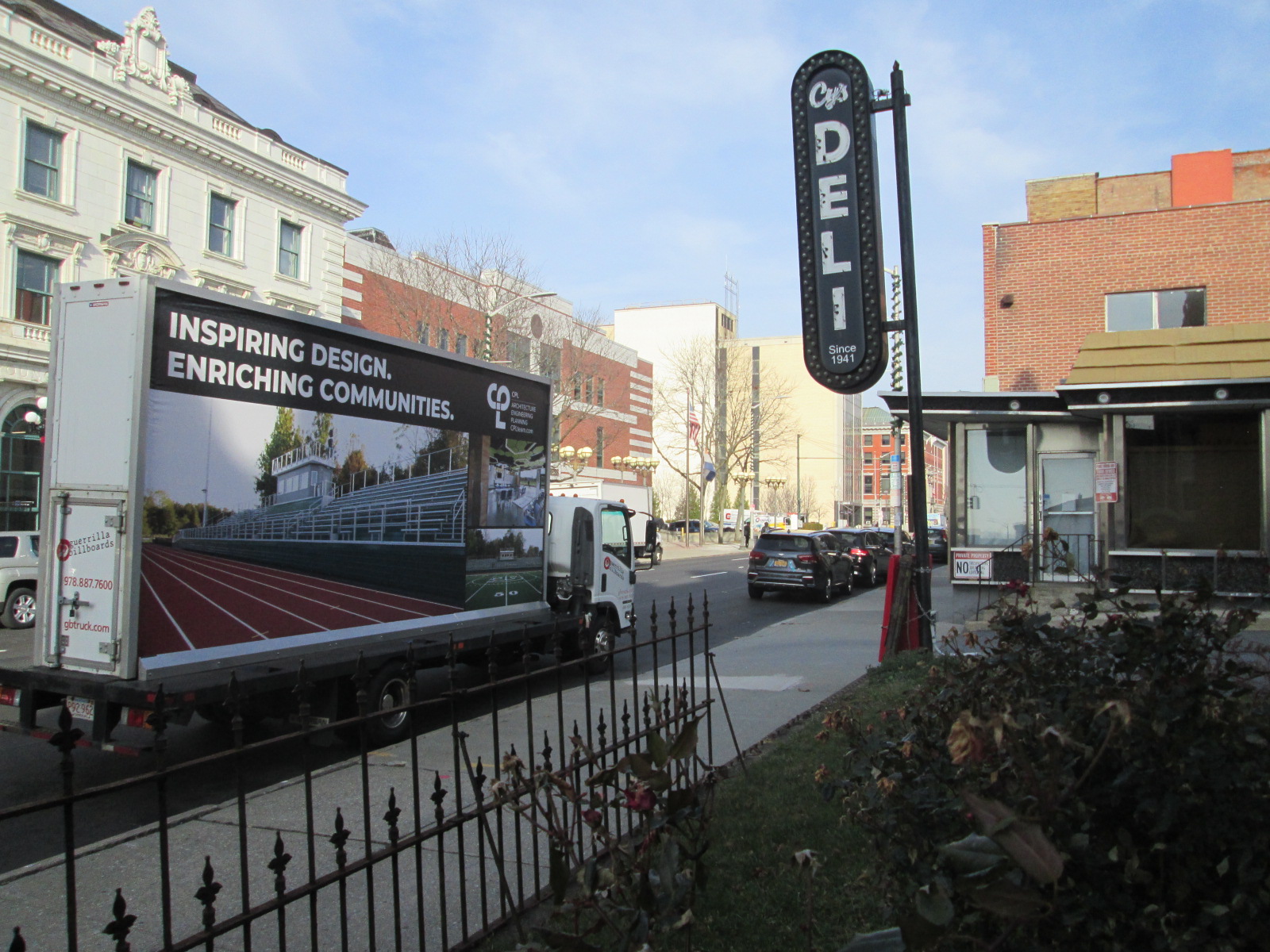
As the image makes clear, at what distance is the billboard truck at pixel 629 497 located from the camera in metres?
14.0

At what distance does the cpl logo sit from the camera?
9.65m

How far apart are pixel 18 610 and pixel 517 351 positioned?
2390 cm

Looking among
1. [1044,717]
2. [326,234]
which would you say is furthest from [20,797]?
[326,234]

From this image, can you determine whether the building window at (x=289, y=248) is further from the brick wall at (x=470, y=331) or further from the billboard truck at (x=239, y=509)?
the billboard truck at (x=239, y=509)

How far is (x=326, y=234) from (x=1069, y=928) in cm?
3599

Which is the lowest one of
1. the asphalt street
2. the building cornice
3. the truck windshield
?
the asphalt street

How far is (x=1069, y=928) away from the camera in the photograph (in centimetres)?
214

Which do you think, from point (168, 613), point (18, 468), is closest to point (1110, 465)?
point (168, 613)

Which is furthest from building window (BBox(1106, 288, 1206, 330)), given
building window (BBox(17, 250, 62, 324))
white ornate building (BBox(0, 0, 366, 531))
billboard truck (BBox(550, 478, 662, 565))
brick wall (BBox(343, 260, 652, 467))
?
building window (BBox(17, 250, 62, 324))

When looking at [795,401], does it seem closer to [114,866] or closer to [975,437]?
[975,437]

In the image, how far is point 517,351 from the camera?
1464 inches

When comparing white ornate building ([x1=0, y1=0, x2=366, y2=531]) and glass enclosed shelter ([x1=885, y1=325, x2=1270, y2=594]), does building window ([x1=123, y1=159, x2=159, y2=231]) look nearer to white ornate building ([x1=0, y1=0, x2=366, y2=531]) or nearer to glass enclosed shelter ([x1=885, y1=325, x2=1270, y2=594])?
white ornate building ([x1=0, y1=0, x2=366, y2=531])

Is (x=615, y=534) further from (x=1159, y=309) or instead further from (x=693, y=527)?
(x=693, y=527)

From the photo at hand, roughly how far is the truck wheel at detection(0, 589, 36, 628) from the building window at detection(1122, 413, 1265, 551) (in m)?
18.1
